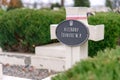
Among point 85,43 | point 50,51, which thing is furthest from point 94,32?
point 50,51

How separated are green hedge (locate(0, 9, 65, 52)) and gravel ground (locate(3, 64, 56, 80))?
2.20ft

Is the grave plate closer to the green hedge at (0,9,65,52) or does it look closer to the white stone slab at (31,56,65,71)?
the white stone slab at (31,56,65,71)

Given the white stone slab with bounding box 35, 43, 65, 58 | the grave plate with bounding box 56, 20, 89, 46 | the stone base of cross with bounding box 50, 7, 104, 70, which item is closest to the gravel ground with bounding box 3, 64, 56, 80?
the white stone slab with bounding box 35, 43, 65, 58

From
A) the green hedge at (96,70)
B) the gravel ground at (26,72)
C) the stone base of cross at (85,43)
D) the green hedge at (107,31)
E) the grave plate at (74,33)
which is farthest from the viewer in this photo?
the green hedge at (107,31)

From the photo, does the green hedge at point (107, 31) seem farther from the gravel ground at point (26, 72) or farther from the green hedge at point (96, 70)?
the green hedge at point (96, 70)

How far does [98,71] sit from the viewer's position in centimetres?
286

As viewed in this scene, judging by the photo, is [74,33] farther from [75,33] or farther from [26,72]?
[26,72]

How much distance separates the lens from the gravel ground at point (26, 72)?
21.0ft

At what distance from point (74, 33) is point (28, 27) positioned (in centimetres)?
226

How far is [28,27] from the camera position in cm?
736

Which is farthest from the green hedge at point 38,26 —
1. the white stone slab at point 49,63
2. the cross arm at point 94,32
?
the cross arm at point 94,32

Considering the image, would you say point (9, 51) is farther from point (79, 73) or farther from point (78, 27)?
point (79, 73)

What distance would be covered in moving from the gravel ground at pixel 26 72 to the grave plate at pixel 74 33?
1.27 m

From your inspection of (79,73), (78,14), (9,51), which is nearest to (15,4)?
(9,51)
